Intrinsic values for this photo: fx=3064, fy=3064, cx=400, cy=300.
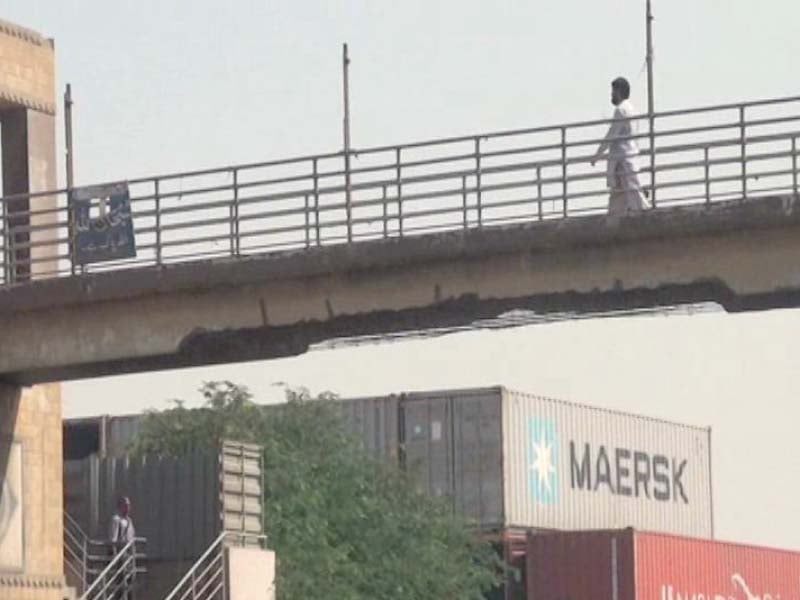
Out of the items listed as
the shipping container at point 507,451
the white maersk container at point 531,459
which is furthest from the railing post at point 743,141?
the shipping container at point 507,451

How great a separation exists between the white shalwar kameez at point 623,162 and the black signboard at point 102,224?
6720mm

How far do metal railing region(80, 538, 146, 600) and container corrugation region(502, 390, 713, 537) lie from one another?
31.4 metres

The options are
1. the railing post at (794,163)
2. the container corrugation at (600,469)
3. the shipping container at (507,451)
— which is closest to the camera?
the railing post at (794,163)

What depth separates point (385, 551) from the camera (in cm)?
6162

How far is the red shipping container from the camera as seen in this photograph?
70438 mm

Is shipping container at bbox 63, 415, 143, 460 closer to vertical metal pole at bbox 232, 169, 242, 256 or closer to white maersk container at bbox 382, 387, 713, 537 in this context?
white maersk container at bbox 382, 387, 713, 537

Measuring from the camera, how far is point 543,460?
76562 mm

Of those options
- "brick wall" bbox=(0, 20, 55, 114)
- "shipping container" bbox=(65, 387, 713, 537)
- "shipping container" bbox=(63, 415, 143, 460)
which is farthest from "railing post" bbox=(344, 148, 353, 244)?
"shipping container" bbox=(63, 415, 143, 460)

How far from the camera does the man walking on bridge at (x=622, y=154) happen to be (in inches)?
1337

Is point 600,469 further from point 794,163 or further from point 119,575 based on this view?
point 794,163

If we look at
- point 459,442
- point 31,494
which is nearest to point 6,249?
point 31,494

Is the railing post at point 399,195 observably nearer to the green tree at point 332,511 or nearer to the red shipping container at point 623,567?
the green tree at point 332,511

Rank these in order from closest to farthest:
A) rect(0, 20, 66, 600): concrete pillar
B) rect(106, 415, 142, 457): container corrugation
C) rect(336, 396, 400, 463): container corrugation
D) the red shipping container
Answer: rect(0, 20, 66, 600): concrete pillar < the red shipping container < rect(336, 396, 400, 463): container corrugation < rect(106, 415, 142, 457): container corrugation

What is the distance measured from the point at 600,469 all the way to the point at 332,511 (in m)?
20.8
